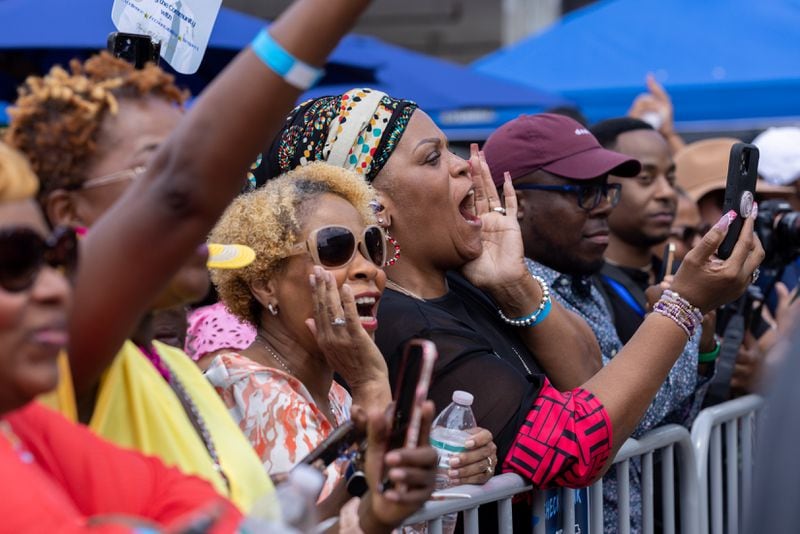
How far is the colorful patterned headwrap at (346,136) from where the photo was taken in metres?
3.54

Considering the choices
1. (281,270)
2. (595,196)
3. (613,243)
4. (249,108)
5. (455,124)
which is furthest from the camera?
(455,124)

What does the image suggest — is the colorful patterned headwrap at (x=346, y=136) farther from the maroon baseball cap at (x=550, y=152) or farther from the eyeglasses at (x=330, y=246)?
the maroon baseball cap at (x=550, y=152)

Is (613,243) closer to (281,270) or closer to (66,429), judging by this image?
(281,270)

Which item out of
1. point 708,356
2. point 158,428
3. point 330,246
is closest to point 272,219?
point 330,246

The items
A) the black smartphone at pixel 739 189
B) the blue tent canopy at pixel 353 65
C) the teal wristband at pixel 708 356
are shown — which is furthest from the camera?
the blue tent canopy at pixel 353 65

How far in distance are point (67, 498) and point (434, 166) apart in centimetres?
211

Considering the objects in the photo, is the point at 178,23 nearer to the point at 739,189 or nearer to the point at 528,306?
the point at 528,306

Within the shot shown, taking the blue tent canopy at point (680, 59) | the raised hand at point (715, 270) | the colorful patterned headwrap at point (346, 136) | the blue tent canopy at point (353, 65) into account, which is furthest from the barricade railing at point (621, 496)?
the blue tent canopy at point (680, 59)

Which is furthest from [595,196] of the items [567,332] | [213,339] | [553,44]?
[553,44]

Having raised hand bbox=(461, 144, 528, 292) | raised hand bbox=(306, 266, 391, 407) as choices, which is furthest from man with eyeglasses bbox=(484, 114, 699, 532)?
raised hand bbox=(306, 266, 391, 407)

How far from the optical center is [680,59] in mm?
10039

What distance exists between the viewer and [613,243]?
5.38 meters

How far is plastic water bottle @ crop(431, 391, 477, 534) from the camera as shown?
2.97m

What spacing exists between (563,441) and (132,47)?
1439 mm
